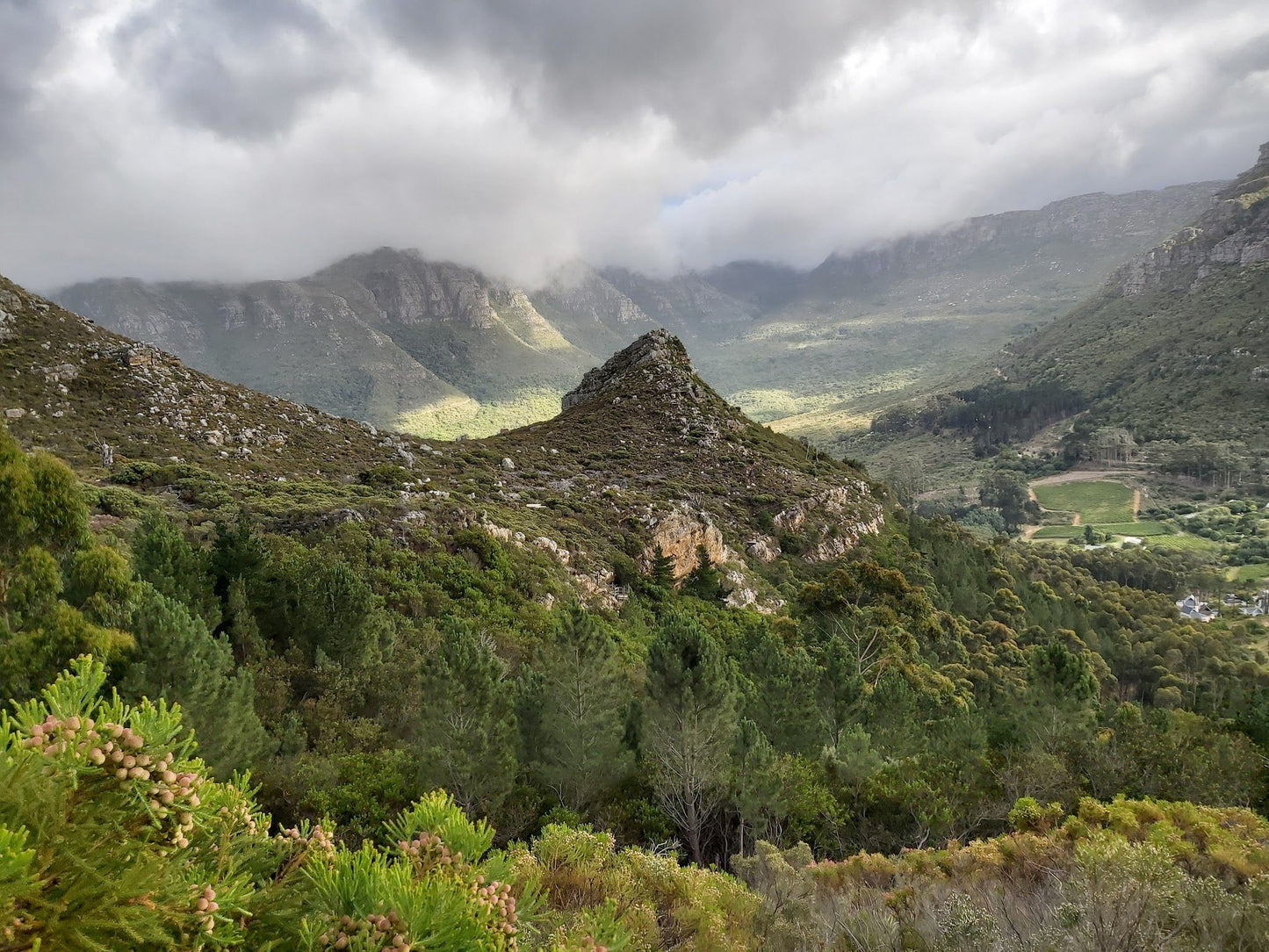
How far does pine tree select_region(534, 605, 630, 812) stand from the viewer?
1422cm

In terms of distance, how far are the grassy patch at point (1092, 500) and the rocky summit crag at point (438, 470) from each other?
91.2 m

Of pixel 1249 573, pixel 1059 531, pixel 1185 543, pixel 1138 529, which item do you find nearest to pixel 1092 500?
pixel 1138 529

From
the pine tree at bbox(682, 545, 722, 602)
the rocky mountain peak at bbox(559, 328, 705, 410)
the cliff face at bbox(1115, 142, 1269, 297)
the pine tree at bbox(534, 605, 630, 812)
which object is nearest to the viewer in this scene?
the pine tree at bbox(534, 605, 630, 812)

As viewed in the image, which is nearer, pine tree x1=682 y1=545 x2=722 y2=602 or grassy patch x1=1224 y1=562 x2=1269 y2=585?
pine tree x1=682 y1=545 x2=722 y2=602

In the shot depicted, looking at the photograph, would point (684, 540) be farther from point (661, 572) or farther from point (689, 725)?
point (689, 725)

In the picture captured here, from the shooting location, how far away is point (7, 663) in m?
8.29

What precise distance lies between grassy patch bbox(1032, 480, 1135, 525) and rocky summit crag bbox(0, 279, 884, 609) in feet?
299

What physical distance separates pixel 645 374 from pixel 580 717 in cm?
4800

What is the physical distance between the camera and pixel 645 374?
5959 centimetres

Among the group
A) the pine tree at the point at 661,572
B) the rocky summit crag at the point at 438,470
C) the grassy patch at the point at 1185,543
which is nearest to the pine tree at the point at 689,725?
the rocky summit crag at the point at 438,470

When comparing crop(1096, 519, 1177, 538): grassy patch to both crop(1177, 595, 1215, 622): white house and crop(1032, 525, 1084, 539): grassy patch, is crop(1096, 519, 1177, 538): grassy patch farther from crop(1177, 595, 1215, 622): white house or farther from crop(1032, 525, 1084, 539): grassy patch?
crop(1177, 595, 1215, 622): white house

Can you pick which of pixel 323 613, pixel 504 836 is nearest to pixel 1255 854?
pixel 504 836

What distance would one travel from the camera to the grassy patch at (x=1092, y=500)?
369 ft

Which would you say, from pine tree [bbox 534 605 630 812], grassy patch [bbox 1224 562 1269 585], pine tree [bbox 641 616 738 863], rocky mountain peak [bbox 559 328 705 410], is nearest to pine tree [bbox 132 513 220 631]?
pine tree [bbox 534 605 630 812]
